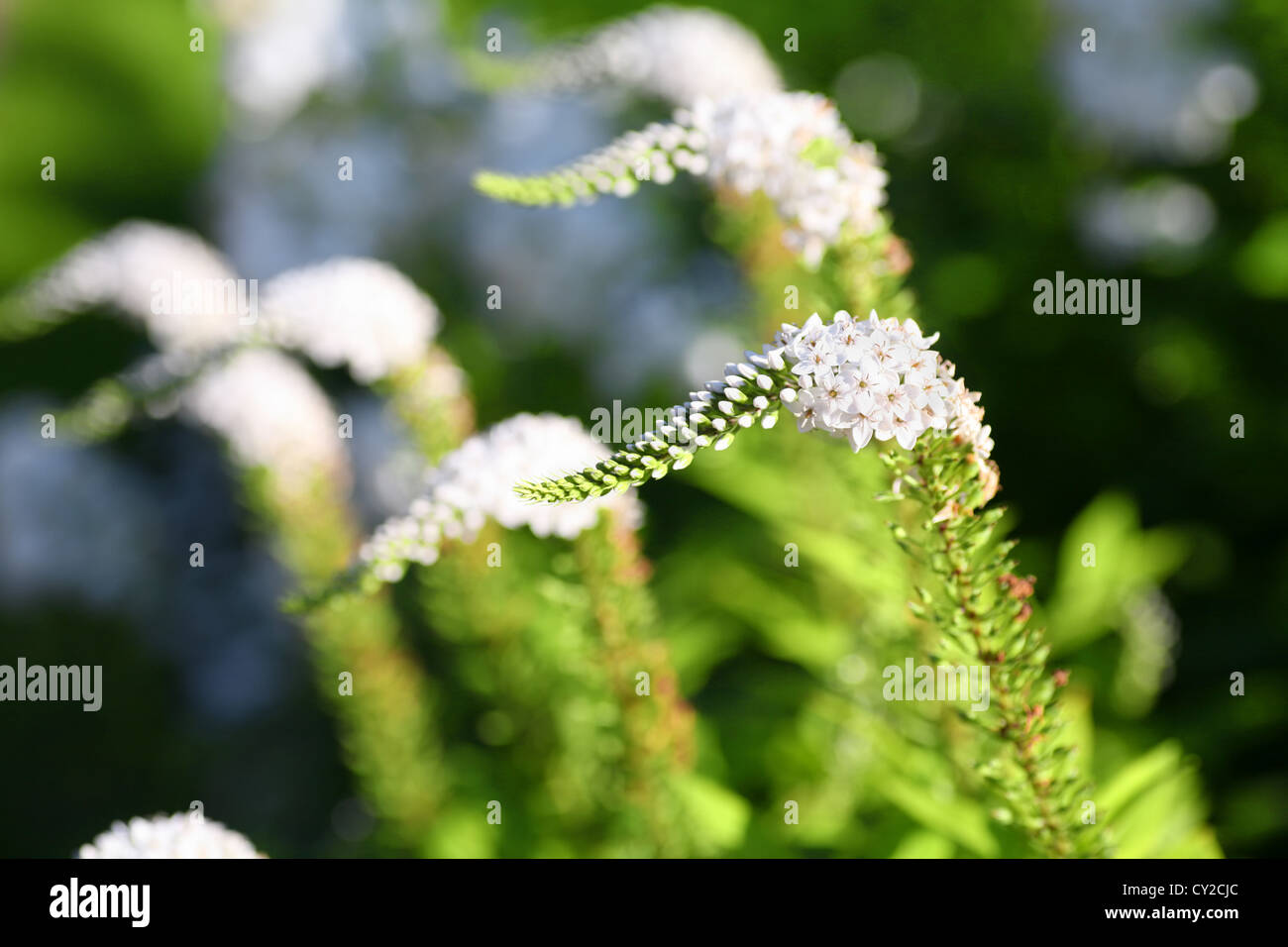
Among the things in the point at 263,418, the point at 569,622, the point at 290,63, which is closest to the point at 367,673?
the point at 263,418

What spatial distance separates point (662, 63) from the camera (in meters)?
2.65

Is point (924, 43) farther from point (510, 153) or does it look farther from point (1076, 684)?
point (1076, 684)

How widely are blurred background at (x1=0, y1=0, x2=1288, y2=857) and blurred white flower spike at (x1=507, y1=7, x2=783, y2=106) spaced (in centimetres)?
53

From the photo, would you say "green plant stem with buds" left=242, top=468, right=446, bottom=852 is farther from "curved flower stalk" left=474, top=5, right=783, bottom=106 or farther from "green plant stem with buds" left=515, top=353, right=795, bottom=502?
"green plant stem with buds" left=515, top=353, right=795, bottom=502

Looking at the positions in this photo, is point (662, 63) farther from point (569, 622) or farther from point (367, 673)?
point (367, 673)

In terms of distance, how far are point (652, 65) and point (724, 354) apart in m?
1.04

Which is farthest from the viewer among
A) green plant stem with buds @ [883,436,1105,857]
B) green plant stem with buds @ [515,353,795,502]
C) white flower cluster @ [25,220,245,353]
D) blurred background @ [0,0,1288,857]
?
white flower cluster @ [25,220,245,353]

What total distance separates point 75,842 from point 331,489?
5.86 feet

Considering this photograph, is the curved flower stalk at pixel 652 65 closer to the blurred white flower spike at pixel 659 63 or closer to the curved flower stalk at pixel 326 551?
the blurred white flower spike at pixel 659 63

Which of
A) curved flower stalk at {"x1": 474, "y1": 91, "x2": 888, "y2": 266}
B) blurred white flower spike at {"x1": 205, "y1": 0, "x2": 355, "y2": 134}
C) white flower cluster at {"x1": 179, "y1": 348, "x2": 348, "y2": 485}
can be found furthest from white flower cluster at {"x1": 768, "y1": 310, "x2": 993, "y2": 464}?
blurred white flower spike at {"x1": 205, "y1": 0, "x2": 355, "y2": 134}

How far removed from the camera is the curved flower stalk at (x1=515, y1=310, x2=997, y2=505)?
4.03 feet

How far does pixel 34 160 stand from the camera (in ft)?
19.0

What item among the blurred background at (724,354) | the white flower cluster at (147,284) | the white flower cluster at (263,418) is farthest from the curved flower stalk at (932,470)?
the white flower cluster at (147,284)

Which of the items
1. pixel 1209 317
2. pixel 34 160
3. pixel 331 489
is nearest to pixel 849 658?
pixel 331 489
